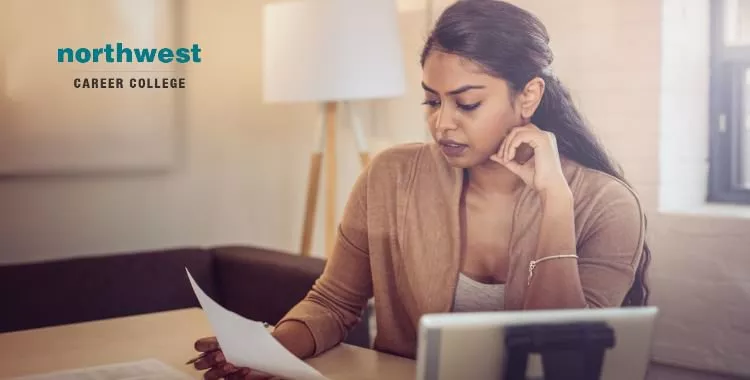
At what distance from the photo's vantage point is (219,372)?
1420 millimetres

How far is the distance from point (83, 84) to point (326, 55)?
0.51m

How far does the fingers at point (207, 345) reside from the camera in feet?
4.91

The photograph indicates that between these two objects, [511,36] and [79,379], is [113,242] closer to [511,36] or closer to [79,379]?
[79,379]

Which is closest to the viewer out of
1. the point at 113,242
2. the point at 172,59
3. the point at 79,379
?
the point at 79,379

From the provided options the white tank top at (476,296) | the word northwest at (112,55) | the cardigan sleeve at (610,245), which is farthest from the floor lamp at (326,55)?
the cardigan sleeve at (610,245)

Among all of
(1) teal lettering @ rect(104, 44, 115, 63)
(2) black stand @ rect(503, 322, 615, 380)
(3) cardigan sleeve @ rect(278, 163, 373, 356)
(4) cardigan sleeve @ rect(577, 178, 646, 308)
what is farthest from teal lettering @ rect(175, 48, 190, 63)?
(2) black stand @ rect(503, 322, 615, 380)

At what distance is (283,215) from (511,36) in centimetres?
86

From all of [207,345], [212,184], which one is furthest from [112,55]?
[207,345]

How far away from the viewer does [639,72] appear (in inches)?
54.1

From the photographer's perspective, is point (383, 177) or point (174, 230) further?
point (174, 230)

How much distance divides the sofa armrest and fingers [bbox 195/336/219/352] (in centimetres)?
29

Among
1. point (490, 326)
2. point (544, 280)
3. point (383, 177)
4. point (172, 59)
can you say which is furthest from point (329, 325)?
point (172, 59)

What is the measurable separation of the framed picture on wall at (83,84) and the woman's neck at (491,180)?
73cm

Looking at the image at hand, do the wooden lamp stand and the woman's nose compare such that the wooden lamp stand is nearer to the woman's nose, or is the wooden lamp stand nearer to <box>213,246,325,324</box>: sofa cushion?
<box>213,246,325,324</box>: sofa cushion
